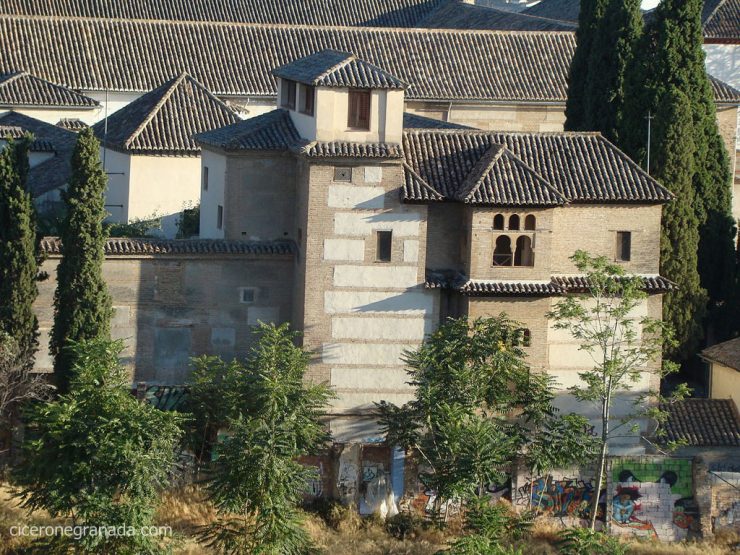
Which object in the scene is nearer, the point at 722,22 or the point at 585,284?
the point at 585,284

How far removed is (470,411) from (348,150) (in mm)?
4947

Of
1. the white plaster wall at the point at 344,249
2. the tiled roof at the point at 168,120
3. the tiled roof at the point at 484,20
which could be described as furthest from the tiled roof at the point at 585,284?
the tiled roof at the point at 484,20

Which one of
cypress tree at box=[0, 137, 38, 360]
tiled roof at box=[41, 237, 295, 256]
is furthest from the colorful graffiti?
cypress tree at box=[0, 137, 38, 360]

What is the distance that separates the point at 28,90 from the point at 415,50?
10.9 meters

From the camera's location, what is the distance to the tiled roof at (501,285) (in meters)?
32.2

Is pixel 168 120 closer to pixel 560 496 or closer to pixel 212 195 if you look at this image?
pixel 212 195

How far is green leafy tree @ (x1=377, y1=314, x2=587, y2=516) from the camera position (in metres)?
30.6

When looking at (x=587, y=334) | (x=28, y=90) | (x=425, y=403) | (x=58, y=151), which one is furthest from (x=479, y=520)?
(x=28, y=90)

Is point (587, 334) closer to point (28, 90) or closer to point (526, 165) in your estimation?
point (526, 165)

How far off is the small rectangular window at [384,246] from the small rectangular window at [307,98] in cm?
258

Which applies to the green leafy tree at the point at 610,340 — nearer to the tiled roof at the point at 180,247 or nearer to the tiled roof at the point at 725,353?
the tiled roof at the point at 725,353

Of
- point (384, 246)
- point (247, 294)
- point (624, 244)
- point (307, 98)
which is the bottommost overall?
point (247, 294)

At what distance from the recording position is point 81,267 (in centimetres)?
3161

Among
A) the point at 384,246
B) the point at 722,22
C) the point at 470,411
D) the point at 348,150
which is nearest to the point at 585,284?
the point at 470,411
